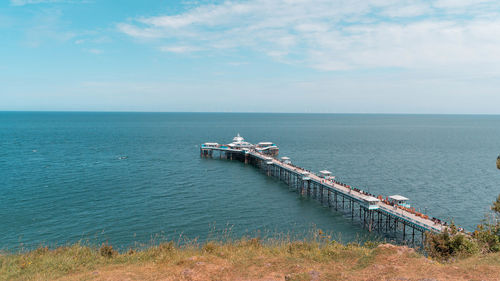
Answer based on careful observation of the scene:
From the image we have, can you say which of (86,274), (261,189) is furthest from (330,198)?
(86,274)

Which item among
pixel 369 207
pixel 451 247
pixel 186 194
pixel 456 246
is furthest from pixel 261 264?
pixel 186 194

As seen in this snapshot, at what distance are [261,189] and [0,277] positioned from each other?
152 feet

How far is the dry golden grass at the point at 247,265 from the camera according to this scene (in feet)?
51.9

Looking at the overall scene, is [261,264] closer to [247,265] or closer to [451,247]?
[247,265]

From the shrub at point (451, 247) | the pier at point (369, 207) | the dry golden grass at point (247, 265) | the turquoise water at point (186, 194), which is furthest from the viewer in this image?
the turquoise water at point (186, 194)

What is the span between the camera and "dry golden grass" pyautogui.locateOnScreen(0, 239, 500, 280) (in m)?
15.8

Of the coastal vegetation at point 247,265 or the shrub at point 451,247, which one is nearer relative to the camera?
the coastal vegetation at point 247,265

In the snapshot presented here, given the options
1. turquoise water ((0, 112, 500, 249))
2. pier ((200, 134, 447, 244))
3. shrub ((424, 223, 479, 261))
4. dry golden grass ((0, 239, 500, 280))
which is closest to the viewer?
dry golden grass ((0, 239, 500, 280))

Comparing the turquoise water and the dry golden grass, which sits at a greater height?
the dry golden grass

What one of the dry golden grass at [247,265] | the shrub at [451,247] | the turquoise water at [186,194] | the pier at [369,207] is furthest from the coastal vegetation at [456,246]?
the turquoise water at [186,194]

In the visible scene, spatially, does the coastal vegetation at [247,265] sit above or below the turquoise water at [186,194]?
above

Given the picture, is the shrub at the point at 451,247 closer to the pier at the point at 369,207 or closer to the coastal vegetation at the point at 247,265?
the coastal vegetation at the point at 247,265

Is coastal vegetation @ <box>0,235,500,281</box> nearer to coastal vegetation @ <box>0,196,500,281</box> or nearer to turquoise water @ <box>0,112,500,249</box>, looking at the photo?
coastal vegetation @ <box>0,196,500,281</box>

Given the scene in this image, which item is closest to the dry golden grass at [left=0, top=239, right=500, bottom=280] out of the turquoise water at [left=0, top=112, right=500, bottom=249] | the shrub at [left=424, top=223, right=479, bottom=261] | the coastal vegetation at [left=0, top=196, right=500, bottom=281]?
the coastal vegetation at [left=0, top=196, right=500, bottom=281]
